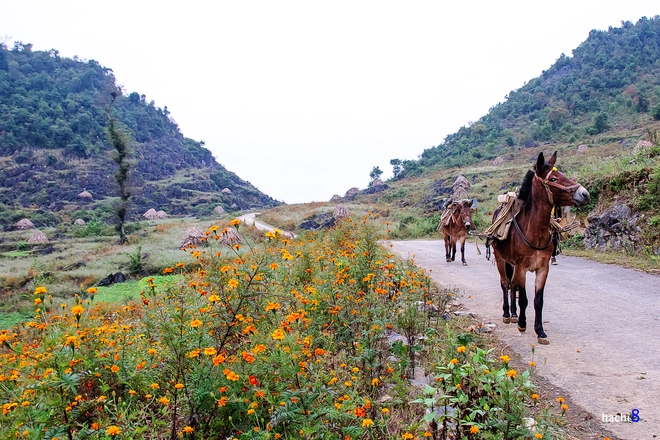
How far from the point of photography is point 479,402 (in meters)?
2.19

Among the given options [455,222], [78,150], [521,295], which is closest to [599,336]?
[521,295]

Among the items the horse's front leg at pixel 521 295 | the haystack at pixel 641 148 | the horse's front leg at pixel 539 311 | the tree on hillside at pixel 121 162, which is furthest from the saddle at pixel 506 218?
the tree on hillside at pixel 121 162

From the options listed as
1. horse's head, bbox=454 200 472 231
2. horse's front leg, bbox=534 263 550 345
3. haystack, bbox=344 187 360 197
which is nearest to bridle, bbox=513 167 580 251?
horse's front leg, bbox=534 263 550 345

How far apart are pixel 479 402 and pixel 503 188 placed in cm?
3171

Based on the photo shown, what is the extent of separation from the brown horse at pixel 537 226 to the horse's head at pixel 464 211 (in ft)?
20.6

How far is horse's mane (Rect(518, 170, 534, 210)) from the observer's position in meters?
5.04

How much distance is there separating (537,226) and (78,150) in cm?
9521

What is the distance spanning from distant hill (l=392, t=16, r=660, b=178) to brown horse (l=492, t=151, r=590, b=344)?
49193 mm

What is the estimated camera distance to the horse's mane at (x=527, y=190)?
5.04 m

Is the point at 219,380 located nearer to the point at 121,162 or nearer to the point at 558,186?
the point at 558,186

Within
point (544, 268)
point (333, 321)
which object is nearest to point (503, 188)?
point (544, 268)

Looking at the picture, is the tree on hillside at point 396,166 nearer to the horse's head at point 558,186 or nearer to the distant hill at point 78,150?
the distant hill at point 78,150

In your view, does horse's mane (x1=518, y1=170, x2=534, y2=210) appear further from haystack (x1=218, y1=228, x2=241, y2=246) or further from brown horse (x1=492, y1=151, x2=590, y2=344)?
haystack (x1=218, y1=228, x2=241, y2=246)

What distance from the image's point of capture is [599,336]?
452 cm
